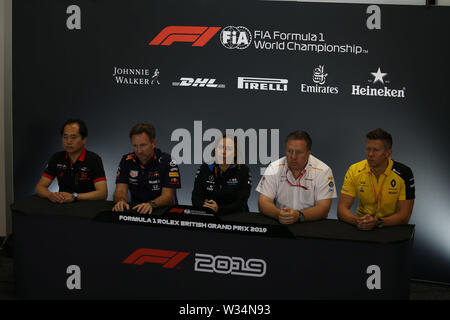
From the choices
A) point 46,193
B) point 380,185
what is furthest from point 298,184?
point 46,193

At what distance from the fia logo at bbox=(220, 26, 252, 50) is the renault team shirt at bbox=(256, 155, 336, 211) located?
49.3 inches

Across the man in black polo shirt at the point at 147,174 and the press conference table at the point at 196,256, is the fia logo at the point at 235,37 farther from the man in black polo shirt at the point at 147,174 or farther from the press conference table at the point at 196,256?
the press conference table at the point at 196,256

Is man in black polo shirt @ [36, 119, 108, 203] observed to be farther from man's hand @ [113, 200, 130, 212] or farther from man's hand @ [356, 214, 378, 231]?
man's hand @ [356, 214, 378, 231]

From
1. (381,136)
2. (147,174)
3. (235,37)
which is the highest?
(235,37)

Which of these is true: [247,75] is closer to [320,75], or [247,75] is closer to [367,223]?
[320,75]

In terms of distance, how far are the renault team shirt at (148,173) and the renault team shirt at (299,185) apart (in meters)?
0.69

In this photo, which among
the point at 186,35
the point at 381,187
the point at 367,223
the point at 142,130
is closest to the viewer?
the point at 367,223

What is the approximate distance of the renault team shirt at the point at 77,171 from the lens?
3574 mm

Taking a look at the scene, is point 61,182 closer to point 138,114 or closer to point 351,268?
point 138,114

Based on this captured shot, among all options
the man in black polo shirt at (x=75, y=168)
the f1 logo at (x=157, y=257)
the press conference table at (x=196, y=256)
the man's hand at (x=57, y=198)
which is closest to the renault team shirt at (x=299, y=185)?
the press conference table at (x=196, y=256)

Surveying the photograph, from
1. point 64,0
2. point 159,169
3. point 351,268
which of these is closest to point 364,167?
point 351,268

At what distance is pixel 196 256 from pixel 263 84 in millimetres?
1779

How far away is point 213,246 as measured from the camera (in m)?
2.85

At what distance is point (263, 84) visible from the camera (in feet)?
13.4
